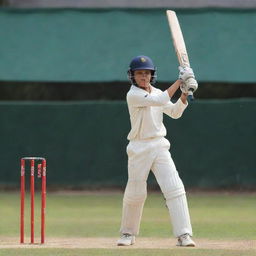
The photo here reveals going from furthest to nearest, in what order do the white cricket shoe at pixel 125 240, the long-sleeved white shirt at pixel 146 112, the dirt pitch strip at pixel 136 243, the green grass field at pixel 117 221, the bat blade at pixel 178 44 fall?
the white cricket shoe at pixel 125 240, the dirt pitch strip at pixel 136 243, the bat blade at pixel 178 44, the long-sleeved white shirt at pixel 146 112, the green grass field at pixel 117 221

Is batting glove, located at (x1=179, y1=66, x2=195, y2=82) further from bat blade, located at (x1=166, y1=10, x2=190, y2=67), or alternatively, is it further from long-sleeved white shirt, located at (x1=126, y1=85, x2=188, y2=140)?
long-sleeved white shirt, located at (x1=126, y1=85, x2=188, y2=140)

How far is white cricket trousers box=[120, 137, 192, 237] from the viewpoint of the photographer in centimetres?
1184

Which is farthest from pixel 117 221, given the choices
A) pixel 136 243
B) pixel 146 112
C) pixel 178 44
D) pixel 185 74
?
pixel 185 74

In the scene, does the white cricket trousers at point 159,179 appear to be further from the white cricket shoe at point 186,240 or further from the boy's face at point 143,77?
the boy's face at point 143,77

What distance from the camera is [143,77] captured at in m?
12.0

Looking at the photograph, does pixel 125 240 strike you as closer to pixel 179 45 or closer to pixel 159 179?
pixel 159 179

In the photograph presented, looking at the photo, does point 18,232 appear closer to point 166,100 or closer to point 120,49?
point 166,100

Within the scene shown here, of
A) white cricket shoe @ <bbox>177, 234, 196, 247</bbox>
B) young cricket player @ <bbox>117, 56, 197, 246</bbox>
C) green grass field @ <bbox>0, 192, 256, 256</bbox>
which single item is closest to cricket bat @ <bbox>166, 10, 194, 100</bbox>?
young cricket player @ <bbox>117, 56, 197, 246</bbox>

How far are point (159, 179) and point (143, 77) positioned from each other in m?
1.11

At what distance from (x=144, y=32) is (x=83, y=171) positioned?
12.2 ft

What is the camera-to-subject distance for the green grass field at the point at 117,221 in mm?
11547

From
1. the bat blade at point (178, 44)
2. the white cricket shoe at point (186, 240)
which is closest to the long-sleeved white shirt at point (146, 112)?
the bat blade at point (178, 44)

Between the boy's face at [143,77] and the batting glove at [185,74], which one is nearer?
the batting glove at [185,74]

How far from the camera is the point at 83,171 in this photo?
22781 millimetres
